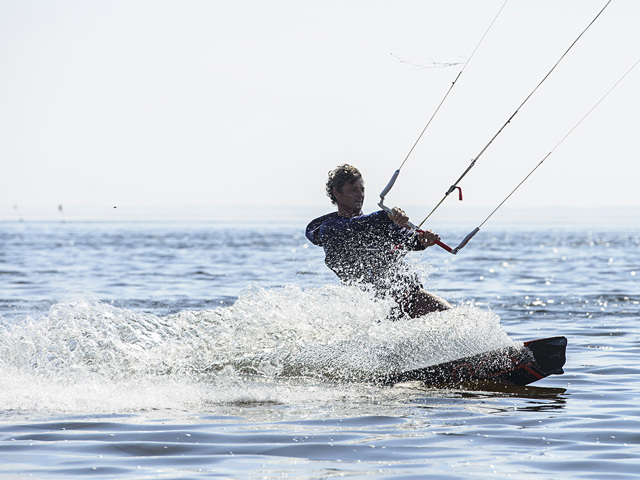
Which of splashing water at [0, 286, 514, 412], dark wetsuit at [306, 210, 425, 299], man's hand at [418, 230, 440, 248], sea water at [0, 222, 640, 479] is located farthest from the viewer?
dark wetsuit at [306, 210, 425, 299]

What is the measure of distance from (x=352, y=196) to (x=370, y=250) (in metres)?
0.58

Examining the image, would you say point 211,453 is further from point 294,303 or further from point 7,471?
point 294,303

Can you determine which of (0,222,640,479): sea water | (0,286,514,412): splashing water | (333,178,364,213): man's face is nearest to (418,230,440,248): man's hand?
(0,222,640,479): sea water

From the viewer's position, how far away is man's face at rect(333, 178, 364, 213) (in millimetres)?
8578

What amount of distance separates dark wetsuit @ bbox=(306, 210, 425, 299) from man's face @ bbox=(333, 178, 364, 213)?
145 millimetres

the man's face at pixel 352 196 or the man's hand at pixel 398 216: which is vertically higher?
the man's face at pixel 352 196

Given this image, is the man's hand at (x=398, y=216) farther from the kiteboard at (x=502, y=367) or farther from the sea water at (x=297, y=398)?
the kiteboard at (x=502, y=367)

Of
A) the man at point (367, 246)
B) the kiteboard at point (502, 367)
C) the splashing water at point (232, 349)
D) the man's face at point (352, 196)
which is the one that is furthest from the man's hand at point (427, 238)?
the kiteboard at point (502, 367)

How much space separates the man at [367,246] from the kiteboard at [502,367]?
612 mm

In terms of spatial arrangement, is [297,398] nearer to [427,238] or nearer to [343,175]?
[427,238]

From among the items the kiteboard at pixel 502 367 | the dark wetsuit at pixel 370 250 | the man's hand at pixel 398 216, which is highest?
the man's hand at pixel 398 216

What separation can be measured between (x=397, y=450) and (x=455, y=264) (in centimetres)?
2604

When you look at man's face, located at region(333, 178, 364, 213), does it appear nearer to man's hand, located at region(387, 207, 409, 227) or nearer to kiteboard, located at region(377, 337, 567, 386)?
man's hand, located at region(387, 207, 409, 227)

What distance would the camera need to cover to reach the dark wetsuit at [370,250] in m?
8.29
